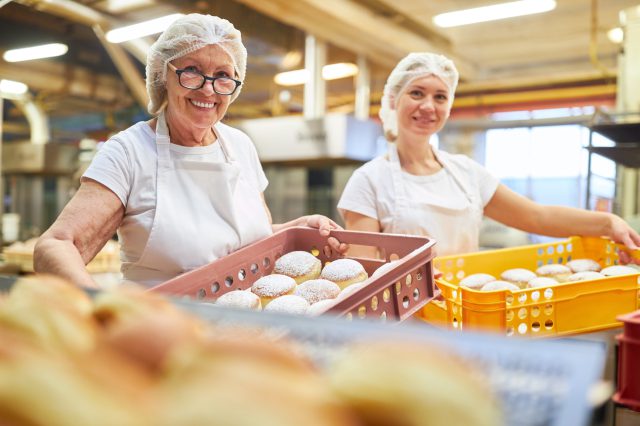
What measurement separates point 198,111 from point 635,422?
128cm

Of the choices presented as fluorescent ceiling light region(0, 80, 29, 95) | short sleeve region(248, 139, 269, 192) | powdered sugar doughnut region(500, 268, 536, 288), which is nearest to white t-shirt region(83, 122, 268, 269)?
short sleeve region(248, 139, 269, 192)

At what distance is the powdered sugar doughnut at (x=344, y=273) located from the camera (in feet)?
4.60

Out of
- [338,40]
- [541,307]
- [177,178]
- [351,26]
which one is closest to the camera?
[541,307]

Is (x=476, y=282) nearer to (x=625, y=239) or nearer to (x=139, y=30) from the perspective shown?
(x=625, y=239)

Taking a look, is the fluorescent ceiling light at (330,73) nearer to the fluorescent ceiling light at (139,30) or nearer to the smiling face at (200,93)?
the fluorescent ceiling light at (139,30)

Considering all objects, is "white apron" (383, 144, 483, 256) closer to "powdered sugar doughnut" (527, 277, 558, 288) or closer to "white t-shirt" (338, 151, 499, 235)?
"white t-shirt" (338, 151, 499, 235)

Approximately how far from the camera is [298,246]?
1.72 metres

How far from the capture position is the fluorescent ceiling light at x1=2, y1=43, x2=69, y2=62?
4.13 metres

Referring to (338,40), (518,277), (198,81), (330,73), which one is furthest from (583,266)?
(330,73)

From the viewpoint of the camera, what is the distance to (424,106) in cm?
212

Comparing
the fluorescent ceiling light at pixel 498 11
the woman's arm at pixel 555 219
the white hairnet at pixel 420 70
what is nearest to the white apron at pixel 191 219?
the white hairnet at pixel 420 70

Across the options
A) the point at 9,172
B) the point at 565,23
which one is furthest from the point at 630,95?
the point at 9,172

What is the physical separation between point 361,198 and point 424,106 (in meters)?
0.42

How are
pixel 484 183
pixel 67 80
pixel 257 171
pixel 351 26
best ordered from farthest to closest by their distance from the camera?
pixel 351 26
pixel 67 80
pixel 484 183
pixel 257 171
